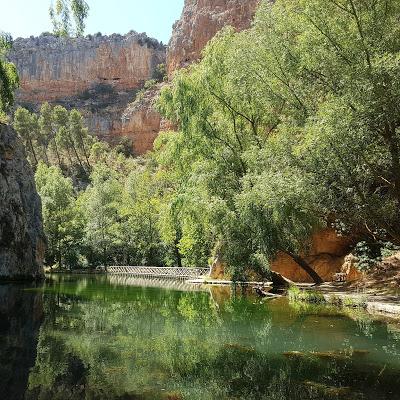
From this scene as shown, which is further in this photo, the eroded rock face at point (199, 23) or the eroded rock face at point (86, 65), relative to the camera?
the eroded rock face at point (86, 65)

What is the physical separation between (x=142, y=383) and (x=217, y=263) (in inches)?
862

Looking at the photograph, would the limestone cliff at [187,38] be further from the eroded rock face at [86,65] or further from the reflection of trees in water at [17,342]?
the reflection of trees in water at [17,342]

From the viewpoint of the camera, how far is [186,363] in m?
7.52

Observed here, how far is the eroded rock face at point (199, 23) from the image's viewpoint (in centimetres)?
7506

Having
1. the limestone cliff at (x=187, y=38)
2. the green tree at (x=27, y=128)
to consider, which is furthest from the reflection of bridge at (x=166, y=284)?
the limestone cliff at (x=187, y=38)

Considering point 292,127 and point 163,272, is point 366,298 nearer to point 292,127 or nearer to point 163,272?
point 292,127

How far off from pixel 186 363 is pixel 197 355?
0.63 m

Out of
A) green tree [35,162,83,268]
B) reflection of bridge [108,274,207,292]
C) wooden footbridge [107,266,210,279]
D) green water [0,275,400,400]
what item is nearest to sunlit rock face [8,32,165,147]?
green tree [35,162,83,268]

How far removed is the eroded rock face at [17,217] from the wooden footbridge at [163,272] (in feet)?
36.1

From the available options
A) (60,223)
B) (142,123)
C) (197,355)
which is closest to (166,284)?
(60,223)

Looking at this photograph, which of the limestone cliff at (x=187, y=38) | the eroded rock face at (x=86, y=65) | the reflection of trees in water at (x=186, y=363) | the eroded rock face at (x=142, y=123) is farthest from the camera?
the eroded rock face at (x=86, y=65)

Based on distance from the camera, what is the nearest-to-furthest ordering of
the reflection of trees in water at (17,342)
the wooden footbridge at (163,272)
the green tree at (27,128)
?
the reflection of trees in water at (17,342), the wooden footbridge at (163,272), the green tree at (27,128)

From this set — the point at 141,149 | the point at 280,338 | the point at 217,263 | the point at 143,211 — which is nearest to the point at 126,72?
the point at 141,149

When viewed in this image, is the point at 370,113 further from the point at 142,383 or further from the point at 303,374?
the point at 142,383
